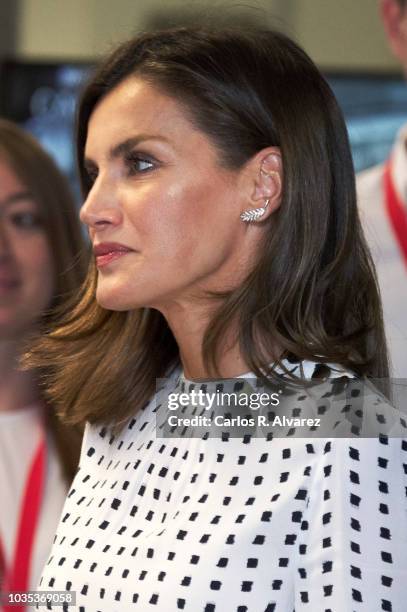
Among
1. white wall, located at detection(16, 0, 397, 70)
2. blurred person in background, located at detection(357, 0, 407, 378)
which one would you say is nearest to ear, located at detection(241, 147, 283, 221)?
blurred person in background, located at detection(357, 0, 407, 378)

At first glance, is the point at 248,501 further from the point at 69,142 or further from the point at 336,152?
the point at 69,142

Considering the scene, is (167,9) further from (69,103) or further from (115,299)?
(115,299)

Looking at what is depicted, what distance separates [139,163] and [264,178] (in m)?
0.18

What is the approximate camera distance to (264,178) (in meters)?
1.72

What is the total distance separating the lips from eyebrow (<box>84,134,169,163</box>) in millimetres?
132

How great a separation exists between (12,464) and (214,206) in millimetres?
1091

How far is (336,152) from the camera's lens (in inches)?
69.8

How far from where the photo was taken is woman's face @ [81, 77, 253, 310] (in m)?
1.68

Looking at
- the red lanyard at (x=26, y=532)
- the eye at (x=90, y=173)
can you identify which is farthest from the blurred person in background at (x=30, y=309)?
the eye at (x=90, y=173)

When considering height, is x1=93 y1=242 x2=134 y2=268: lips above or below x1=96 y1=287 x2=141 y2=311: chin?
above

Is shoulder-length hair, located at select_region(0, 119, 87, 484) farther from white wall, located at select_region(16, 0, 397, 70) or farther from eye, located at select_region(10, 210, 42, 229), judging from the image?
white wall, located at select_region(16, 0, 397, 70)

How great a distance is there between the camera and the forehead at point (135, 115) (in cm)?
171

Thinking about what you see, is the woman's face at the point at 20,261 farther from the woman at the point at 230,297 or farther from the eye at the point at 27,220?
the woman at the point at 230,297

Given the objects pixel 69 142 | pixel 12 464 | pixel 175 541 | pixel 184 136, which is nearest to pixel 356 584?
pixel 175 541
